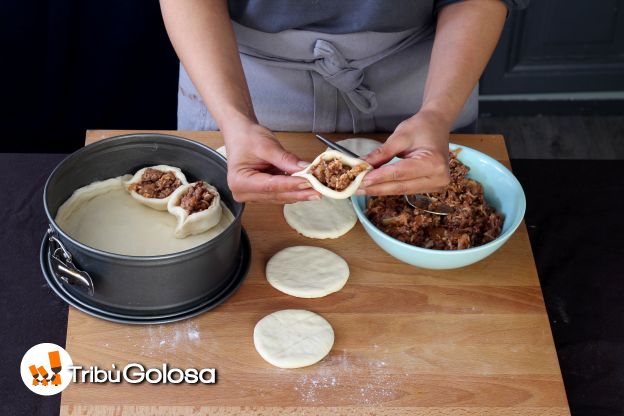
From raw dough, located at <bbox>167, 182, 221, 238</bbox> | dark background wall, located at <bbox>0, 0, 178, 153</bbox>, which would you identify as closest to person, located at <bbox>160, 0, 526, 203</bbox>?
raw dough, located at <bbox>167, 182, 221, 238</bbox>

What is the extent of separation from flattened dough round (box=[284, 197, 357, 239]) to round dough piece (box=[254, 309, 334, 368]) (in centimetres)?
22

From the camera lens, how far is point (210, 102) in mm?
1392

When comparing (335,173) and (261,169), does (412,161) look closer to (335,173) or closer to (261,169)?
(335,173)

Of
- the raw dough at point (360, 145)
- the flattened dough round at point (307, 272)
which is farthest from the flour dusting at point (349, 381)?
the raw dough at point (360, 145)

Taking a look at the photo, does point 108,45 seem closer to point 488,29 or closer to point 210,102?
point 210,102

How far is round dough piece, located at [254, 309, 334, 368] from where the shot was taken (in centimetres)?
123

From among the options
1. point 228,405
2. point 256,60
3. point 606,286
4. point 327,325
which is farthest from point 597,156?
point 228,405

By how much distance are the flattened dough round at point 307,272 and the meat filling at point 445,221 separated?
125 millimetres

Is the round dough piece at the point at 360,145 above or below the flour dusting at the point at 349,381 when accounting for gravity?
above

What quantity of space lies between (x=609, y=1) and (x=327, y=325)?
7.60 ft

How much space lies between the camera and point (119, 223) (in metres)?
1.38

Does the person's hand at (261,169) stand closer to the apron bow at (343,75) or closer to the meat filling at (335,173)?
the meat filling at (335,173)

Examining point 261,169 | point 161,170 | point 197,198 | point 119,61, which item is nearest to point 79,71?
point 119,61

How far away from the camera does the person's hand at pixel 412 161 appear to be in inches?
49.1
